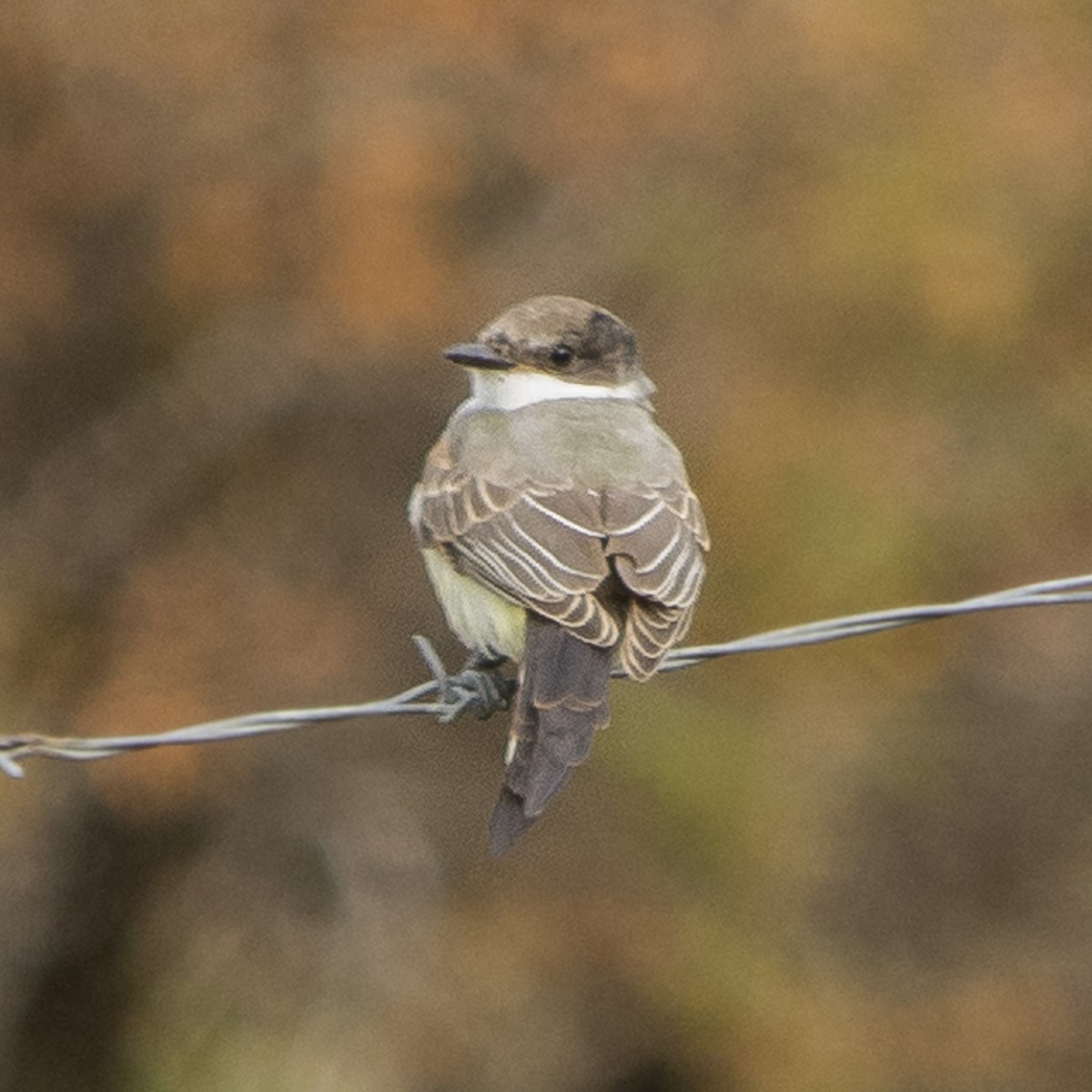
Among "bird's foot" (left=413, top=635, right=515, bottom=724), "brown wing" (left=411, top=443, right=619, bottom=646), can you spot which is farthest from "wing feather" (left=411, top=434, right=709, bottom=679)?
"bird's foot" (left=413, top=635, right=515, bottom=724)

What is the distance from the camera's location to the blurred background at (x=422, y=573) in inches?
331

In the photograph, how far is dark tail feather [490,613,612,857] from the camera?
14.0 ft

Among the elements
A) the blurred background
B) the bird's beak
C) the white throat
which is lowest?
the blurred background

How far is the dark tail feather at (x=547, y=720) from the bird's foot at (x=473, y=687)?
13 centimetres

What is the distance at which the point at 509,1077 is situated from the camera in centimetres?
910

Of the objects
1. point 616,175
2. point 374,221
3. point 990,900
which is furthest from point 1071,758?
point 374,221

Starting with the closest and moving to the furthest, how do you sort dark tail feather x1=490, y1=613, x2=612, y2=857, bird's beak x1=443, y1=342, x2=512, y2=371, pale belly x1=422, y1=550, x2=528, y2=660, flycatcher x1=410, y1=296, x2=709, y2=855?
dark tail feather x1=490, y1=613, x2=612, y2=857 → flycatcher x1=410, y1=296, x2=709, y2=855 → pale belly x1=422, y1=550, x2=528, y2=660 → bird's beak x1=443, y1=342, x2=512, y2=371

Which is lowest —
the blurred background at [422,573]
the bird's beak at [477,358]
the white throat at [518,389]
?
the blurred background at [422,573]

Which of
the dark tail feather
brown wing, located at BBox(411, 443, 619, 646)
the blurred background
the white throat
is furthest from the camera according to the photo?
the blurred background

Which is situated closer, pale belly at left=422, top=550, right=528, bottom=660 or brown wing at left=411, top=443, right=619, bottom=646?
brown wing at left=411, top=443, right=619, bottom=646

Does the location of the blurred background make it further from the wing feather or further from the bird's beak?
the wing feather

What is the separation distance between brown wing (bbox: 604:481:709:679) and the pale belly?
26cm

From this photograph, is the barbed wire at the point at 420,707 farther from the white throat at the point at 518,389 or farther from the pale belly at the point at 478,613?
the white throat at the point at 518,389

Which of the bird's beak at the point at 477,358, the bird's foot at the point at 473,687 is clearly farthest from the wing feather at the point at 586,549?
the bird's beak at the point at 477,358
